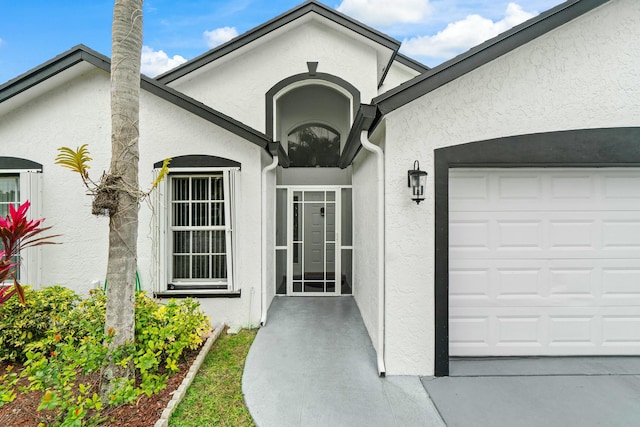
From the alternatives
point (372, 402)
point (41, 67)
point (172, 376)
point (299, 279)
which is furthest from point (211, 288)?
point (41, 67)

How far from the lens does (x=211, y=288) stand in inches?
254

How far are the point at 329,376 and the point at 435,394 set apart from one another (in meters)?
1.38

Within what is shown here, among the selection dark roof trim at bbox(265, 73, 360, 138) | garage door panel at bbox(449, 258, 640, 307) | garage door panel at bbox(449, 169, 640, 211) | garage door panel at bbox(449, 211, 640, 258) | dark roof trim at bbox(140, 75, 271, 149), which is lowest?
garage door panel at bbox(449, 258, 640, 307)

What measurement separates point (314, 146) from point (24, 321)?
8.49 m

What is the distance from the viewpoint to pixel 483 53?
4.27 m

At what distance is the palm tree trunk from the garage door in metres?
4.28

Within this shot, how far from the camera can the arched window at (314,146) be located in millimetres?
10961

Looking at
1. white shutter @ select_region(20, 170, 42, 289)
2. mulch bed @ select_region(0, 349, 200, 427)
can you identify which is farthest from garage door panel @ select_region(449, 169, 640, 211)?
white shutter @ select_region(20, 170, 42, 289)

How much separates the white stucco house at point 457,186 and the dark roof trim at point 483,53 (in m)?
0.02

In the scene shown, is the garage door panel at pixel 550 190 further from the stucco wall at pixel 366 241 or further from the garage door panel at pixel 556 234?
the stucco wall at pixel 366 241

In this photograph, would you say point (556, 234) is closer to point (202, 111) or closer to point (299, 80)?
point (202, 111)

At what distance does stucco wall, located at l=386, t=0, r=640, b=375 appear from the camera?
443 centimetres

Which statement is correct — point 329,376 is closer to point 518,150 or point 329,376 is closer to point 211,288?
point 211,288

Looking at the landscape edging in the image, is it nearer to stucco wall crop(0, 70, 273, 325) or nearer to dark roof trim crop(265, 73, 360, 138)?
stucco wall crop(0, 70, 273, 325)
